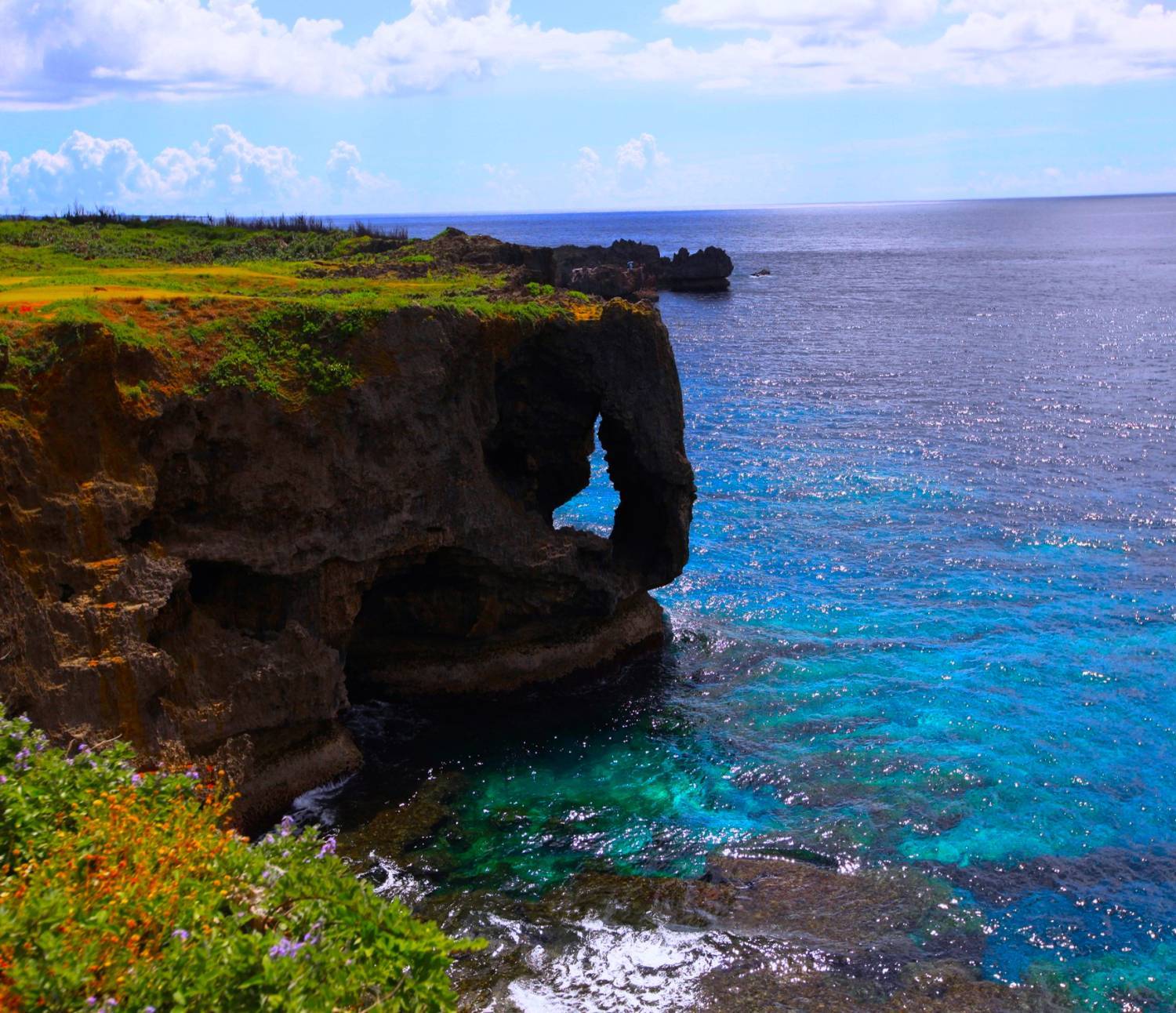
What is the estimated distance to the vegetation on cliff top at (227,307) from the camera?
20031 millimetres

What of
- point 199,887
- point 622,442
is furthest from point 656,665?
point 199,887

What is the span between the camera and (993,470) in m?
46.1

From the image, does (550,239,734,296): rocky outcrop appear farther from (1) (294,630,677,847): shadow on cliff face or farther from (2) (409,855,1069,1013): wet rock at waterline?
(2) (409,855,1069,1013): wet rock at waterline

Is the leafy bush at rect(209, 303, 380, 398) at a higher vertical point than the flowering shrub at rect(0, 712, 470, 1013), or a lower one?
higher

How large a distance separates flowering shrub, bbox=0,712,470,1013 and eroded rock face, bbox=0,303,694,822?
6299 millimetres

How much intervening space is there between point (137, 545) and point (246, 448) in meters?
2.90

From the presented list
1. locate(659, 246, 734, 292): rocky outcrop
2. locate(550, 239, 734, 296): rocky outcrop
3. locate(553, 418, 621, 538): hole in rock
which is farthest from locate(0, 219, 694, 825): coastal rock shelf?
locate(659, 246, 734, 292): rocky outcrop

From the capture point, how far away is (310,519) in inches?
882

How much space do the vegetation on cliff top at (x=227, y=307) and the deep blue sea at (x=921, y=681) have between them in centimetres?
994

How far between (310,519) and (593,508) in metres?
21.7

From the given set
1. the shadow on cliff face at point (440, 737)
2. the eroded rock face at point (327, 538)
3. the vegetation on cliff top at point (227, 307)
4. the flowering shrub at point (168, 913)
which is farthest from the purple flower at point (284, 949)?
the vegetation on cliff top at point (227, 307)

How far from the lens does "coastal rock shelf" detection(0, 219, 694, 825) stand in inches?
753

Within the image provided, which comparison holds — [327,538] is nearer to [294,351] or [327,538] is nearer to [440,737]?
[294,351]

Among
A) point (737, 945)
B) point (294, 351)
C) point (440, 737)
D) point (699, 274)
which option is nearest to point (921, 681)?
point (737, 945)
